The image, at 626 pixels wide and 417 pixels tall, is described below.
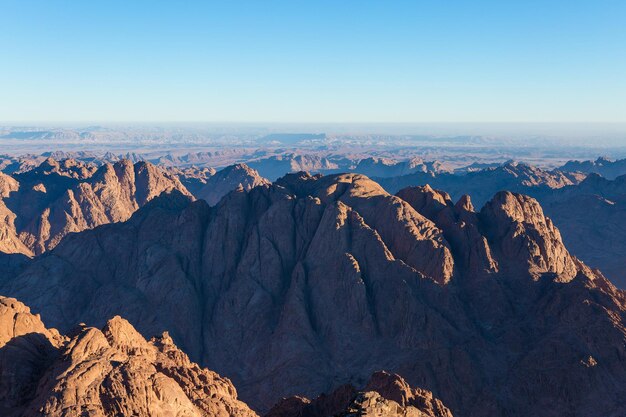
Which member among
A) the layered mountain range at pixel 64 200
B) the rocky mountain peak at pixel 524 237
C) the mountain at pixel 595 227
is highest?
the rocky mountain peak at pixel 524 237

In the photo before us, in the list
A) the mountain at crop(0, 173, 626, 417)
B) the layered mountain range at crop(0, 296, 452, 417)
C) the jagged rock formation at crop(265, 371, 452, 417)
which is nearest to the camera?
the layered mountain range at crop(0, 296, 452, 417)

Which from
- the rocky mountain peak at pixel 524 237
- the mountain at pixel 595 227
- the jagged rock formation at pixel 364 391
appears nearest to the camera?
the jagged rock formation at pixel 364 391

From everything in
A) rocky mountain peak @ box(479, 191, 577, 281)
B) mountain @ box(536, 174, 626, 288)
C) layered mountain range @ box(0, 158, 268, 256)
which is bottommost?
mountain @ box(536, 174, 626, 288)

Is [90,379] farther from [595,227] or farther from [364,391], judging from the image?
[595,227]

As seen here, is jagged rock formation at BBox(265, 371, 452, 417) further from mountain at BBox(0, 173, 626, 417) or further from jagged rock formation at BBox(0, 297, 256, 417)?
mountain at BBox(0, 173, 626, 417)

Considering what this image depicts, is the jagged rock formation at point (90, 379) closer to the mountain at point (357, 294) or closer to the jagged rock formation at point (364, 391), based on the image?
the jagged rock formation at point (364, 391)

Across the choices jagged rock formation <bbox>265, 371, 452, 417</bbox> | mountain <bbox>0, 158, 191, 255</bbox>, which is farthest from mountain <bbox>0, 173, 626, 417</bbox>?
mountain <bbox>0, 158, 191, 255</bbox>

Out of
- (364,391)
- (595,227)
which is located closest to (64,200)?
(364,391)

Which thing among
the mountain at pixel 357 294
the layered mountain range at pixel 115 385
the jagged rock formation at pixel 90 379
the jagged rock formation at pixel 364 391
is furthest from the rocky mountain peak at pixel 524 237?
the jagged rock formation at pixel 90 379
